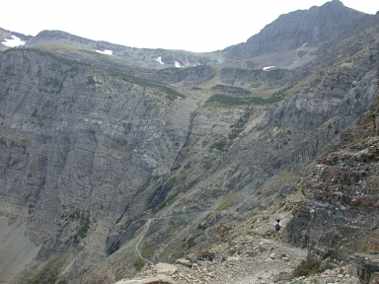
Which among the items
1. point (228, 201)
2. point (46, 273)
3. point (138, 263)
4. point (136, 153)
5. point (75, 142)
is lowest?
point (46, 273)

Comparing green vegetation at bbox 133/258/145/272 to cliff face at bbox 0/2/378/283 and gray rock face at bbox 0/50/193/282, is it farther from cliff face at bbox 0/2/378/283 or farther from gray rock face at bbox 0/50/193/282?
gray rock face at bbox 0/50/193/282

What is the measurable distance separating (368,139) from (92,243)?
3541 inches

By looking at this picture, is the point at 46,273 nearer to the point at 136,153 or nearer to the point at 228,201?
the point at 136,153

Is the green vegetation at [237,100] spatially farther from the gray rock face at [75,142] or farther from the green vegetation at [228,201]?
the green vegetation at [228,201]

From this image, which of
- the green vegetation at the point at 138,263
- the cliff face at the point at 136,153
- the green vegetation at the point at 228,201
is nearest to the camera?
the green vegetation at the point at 138,263

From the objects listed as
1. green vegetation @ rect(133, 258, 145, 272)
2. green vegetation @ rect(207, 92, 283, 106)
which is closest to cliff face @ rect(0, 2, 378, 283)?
green vegetation @ rect(133, 258, 145, 272)

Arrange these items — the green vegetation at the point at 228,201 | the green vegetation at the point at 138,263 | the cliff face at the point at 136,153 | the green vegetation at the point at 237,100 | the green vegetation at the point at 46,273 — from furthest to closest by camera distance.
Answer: the green vegetation at the point at 237,100 < the green vegetation at the point at 46,273 < the cliff face at the point at 136,153 < the green vegetation at the point at 228,201 < the green vegetation at the point at 138,263

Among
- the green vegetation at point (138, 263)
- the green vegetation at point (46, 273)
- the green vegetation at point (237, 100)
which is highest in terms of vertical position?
the green vegetation at point (237, 100)

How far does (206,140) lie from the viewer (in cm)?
11500

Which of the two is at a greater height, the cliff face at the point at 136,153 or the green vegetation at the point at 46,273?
the cliff face at the point at 136,153

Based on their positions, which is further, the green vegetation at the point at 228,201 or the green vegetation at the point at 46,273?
the green vegetation at the point at 46,273

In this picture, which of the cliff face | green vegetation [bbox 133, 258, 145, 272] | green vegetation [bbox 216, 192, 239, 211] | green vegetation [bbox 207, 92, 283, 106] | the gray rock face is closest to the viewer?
green vegetation [bbox 133, 258, 145, 272]

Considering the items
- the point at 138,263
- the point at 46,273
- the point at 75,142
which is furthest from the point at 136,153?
the point at 138,263

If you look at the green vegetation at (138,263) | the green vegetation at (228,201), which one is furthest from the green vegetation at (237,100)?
the green vegetation at (138,263)
